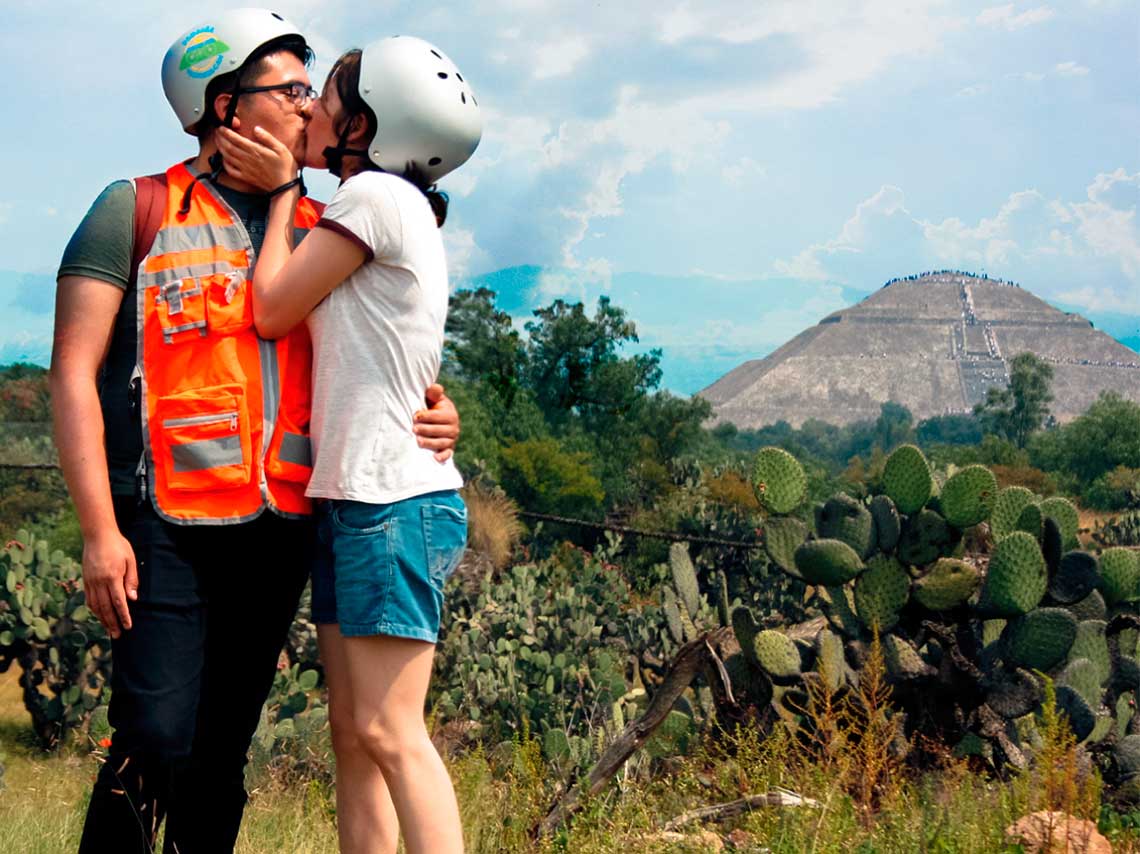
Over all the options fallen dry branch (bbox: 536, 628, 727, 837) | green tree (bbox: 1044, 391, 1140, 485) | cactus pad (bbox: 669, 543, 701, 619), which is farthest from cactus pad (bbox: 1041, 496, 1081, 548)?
green tree (bbox: 1044, 391, 1140, 485)

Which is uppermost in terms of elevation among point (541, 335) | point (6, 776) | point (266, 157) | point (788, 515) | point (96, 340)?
point (541, 335)

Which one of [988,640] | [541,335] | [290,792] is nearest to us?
[290,792]

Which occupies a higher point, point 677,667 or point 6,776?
point 677,667

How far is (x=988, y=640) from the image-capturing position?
6.40 m

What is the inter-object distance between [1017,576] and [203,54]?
14.7ft

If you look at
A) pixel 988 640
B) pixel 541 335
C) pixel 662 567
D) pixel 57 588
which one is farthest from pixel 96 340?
pixel 541 335

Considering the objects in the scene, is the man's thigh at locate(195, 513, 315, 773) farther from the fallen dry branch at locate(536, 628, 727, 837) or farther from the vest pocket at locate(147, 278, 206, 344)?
the fallen dry branch at locate(536, 628, 727, 837)

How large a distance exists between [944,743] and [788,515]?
152cm

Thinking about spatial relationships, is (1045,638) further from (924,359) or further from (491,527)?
(924,359)

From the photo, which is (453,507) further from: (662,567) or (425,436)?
(662,567)

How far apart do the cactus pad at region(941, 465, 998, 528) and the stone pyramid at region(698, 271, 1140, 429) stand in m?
141

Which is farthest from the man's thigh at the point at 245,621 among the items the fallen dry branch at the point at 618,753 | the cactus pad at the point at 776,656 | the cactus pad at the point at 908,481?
the cactus pad at the point at 908,481

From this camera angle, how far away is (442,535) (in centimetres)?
261

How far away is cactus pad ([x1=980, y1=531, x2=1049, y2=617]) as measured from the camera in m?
5.86
